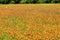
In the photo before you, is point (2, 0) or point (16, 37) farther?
point (2, 0)

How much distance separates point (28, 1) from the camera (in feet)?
294

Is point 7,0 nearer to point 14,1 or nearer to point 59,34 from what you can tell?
point 14,1

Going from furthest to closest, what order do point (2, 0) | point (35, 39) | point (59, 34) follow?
point (2, 0), point (59, 34), point (35, 39)

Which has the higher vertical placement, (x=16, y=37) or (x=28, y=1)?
(x=16, y=37)

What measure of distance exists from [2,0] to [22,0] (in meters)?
8.01

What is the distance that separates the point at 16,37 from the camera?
45.3ft

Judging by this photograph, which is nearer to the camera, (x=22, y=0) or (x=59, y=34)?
(x=59, y=34)

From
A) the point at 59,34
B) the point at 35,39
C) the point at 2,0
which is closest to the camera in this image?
the point at 35,39

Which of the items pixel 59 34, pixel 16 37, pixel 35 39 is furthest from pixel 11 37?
pixel 59 34

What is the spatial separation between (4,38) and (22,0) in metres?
76.0

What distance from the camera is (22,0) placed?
3506 inches

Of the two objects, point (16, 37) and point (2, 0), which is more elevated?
point (16, 37)

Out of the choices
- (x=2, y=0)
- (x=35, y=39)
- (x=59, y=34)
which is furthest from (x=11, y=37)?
(x=2, y=0)

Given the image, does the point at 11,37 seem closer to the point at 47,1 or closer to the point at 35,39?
the point at 35,39
